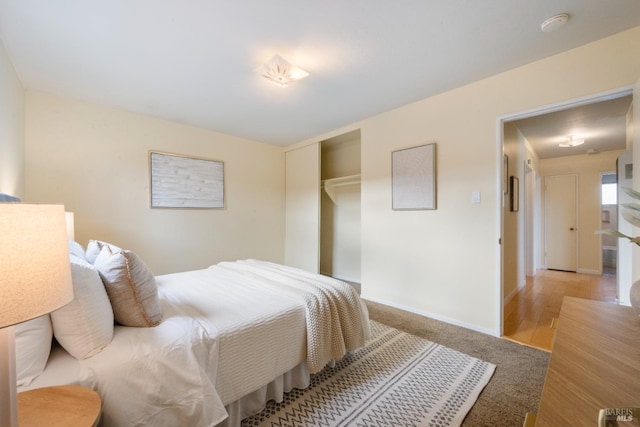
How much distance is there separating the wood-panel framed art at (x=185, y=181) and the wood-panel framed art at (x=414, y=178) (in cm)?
261

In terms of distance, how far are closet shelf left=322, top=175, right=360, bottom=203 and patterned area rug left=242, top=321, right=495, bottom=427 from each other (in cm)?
252

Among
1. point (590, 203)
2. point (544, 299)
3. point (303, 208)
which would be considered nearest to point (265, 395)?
point (303, 208)

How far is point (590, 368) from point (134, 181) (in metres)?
4.06

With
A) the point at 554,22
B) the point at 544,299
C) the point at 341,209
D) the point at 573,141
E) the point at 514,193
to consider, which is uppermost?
the point at 554,22

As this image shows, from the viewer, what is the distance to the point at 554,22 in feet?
5.33

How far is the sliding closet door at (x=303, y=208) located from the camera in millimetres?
4156

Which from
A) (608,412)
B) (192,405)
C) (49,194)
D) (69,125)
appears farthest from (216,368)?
(69,125)

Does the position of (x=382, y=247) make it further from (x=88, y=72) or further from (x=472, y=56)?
(x=88, y=72)

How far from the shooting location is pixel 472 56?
2020 mm

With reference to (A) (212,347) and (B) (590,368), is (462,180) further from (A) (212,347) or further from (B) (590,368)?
(A) (212,347)

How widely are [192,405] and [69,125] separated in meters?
3.31

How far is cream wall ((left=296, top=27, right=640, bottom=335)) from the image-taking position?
1928 mm

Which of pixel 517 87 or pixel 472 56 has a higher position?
pixel 472 56

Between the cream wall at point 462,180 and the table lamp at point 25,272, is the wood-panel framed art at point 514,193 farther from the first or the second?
the table lamp at point 25,272
